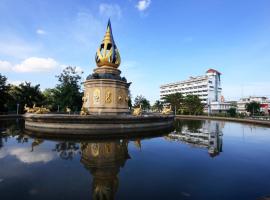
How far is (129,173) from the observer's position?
6.83 metres

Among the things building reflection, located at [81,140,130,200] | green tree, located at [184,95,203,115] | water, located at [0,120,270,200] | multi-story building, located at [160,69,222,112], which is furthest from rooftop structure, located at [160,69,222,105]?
building reflection, located at [81,140,130,200]

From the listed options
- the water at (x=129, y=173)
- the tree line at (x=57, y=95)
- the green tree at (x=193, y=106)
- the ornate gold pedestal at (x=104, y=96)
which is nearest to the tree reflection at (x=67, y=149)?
the water at (x=129, y=173)

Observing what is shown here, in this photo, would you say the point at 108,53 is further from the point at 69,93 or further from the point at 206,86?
the point at 206,86

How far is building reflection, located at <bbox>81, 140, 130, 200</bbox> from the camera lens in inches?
213

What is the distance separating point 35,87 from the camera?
146 ft

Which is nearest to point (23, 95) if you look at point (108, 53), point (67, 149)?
point (108, 53)

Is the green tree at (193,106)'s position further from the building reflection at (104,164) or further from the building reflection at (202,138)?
the building reflection at (104,164)

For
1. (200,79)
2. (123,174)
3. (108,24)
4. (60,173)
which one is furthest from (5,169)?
(200,79)

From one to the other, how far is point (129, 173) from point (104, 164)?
1.31 metres

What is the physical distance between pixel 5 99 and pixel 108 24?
25.8 meters

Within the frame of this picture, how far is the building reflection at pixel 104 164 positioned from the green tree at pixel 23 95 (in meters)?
37.1

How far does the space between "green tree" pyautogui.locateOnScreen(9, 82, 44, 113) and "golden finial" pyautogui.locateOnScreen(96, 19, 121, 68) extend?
25.8m

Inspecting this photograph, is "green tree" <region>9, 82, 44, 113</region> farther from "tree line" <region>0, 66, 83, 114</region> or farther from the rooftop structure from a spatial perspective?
the rooftop structure

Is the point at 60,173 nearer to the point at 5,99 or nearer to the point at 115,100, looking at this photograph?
the point at 115,100
